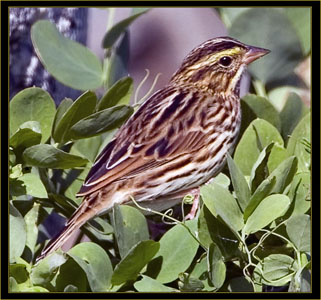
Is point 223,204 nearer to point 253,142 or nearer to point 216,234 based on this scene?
point 216,234

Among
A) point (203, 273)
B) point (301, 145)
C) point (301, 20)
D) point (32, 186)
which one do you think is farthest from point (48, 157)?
point (301, 20)

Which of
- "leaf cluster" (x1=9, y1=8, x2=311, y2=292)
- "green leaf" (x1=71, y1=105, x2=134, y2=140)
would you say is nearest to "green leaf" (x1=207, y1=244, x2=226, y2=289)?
"leaf cluster" (x1=9, y1=8, x2=311, y2=292)

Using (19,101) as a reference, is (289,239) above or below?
below

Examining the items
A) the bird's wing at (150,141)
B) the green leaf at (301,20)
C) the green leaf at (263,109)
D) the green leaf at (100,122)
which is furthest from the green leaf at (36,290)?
the green leaf at (301,20)

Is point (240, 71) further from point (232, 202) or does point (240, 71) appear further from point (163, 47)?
point (232, 202)

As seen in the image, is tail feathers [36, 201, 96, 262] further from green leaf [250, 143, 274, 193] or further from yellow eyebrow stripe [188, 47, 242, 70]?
yellow eyebrow stripe [188, 47, 242, 70]

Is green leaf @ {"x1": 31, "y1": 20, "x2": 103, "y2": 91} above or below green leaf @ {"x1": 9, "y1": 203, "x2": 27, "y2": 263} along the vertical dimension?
above

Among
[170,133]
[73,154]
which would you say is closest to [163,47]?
[170,133]
